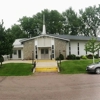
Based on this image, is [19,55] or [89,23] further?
[89,23]

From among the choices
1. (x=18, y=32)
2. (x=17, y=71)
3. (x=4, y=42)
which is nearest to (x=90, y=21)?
(x=18, y=32)

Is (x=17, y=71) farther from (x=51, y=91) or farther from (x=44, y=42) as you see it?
(x=44, y=42)

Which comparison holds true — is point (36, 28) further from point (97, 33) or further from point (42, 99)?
point (42, 99)

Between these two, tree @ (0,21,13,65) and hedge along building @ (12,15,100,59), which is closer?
tree @ (0,21,13,65)

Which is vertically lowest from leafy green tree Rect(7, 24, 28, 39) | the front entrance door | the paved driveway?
the paved driveway

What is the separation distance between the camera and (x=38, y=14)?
6538 cm

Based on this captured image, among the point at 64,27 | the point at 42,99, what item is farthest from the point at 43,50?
the point at 64,27

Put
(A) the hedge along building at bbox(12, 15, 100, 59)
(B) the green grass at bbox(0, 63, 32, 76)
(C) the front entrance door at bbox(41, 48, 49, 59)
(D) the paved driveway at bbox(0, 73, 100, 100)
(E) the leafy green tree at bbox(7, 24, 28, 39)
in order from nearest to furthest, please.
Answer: (D) the paved driveway at bbox(0, 73, 100, 100) < (B) the green grass at bbox(0, 63, 32, 76) < (A) the hedge along building at bbox(12, 15, 100, 59) < (C) the front entrance door at bbox(41, 48, 49, 59) < (E) the leafy green tree at bbox(7, 24, 28, 39)

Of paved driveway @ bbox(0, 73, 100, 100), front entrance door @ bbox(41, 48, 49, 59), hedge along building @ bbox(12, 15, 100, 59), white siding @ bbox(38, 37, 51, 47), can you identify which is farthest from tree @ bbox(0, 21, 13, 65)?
paved driveway @ bbox(0, 73, 100, 100)

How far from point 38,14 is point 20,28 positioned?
25.8 feet

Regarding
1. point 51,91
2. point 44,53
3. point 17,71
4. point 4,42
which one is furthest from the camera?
point 44,53

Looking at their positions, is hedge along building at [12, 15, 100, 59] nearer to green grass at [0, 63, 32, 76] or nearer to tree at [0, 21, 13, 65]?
tree at [0, 21, 13, 65]

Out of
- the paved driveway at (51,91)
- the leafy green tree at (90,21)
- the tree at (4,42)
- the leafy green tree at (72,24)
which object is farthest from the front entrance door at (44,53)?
the leafy green tree at (90,21)

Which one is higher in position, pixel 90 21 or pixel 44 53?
pixel 90 21
